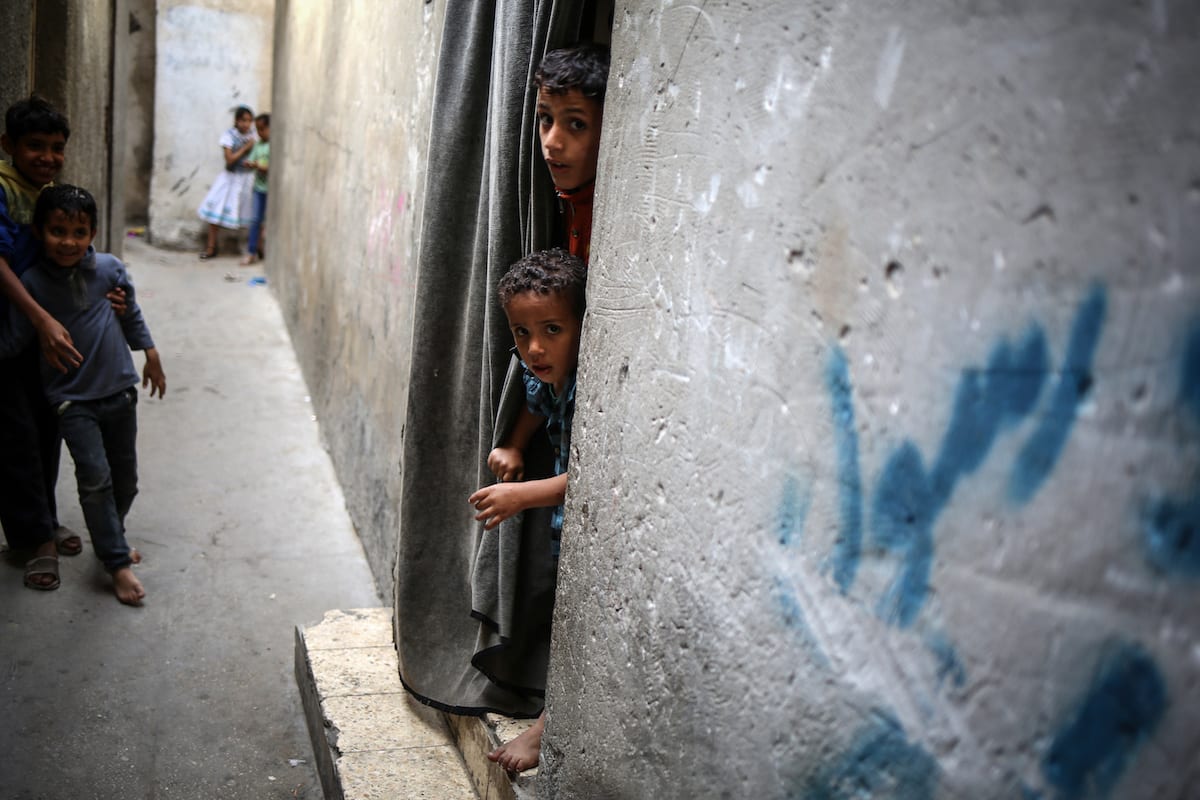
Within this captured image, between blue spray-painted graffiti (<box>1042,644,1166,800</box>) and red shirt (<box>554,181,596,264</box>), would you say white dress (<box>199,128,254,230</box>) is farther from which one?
blue spray-painted graffiti (<box>1042,644,1166,800</box>)

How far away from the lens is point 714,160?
4.80 feet

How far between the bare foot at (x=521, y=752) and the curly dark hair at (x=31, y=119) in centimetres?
285

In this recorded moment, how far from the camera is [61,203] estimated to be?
370cm

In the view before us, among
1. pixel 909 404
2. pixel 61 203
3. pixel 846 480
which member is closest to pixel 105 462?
pixel 61 203

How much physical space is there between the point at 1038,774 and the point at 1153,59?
611 mm

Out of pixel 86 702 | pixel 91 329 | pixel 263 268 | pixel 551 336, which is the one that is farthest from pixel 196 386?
pixel 551 336

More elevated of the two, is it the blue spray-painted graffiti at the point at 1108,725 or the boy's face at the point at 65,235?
the blue spray-painted graffiti at the point at 1108,725

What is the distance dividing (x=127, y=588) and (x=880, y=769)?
3.67 metres

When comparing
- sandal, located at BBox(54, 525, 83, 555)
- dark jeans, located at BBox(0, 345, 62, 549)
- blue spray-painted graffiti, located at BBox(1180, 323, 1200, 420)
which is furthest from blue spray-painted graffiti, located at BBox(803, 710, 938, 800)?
sandal, located at BBox(54, 525, 83, 555)

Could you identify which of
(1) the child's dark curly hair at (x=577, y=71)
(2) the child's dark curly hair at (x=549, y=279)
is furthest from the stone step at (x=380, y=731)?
(1) the child's dark curly hair at (x=577, y=71)

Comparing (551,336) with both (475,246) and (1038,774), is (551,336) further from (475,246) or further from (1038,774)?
(1038,774)

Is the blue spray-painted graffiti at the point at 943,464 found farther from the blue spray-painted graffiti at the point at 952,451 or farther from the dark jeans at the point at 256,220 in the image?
the dark jeans at the point at 256,220

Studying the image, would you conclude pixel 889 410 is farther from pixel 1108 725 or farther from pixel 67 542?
pixel 67 542

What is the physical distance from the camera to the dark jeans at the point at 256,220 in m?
11.2
